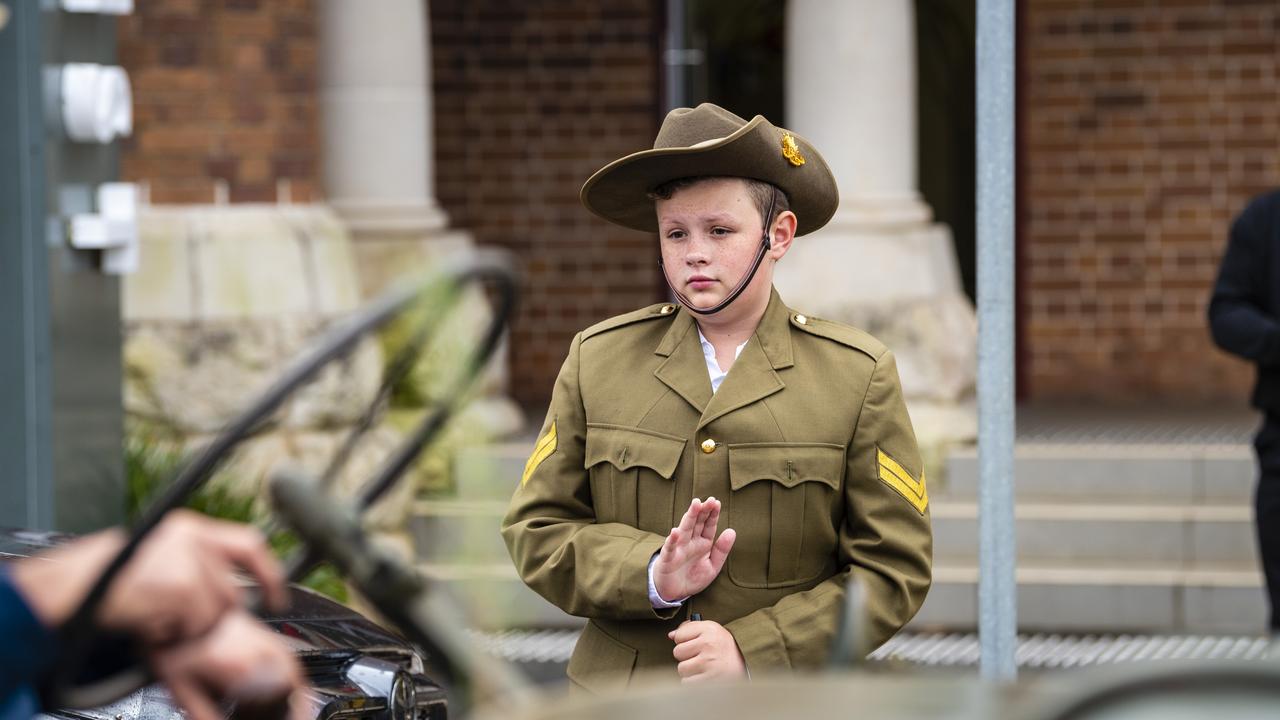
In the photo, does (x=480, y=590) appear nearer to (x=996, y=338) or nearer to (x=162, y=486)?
(x=996, y=338)

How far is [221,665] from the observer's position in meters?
1.52

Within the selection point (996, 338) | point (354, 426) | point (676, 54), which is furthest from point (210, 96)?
point (354, 426)

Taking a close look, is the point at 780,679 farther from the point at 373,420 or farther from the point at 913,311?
the point at 913,311

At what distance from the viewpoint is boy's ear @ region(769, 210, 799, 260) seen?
2.88m

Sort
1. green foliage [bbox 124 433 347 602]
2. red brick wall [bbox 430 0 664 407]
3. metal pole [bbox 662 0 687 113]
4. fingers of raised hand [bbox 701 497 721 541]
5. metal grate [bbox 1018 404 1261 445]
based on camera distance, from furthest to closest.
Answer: red brick wall [bbox 430 0 664 407] → metal pole [bbox 662 0 687 113] → metal grate [bbox 1018 404 1261 445] → green foliage [bbox 124 433 347 602] → fingers of raised hand [bbox 701 497 721 541]

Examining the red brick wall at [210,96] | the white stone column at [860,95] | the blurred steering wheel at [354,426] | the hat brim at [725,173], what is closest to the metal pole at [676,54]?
the white stone column at [860,95]

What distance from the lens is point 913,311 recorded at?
24.5ft

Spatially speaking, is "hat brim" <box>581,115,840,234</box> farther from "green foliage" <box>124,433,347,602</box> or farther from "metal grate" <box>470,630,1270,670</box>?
"metal grate" <box>470,630,1270,670</box>

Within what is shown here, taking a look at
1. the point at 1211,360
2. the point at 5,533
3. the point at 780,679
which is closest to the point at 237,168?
the point at 5,533

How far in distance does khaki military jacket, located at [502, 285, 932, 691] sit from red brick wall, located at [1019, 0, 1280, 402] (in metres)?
7.08

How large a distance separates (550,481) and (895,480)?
1.78 feet

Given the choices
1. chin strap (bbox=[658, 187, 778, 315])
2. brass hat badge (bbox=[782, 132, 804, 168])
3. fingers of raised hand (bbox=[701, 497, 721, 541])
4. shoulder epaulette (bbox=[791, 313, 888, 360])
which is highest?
brass hat badge (bbox=[782, 132, 804, 168])

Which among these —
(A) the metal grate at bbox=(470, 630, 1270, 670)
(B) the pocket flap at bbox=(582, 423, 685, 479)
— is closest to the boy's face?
(B) the pocket flap at bbox=(582, 423, 685, 479)

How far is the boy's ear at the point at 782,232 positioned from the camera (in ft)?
9.43
